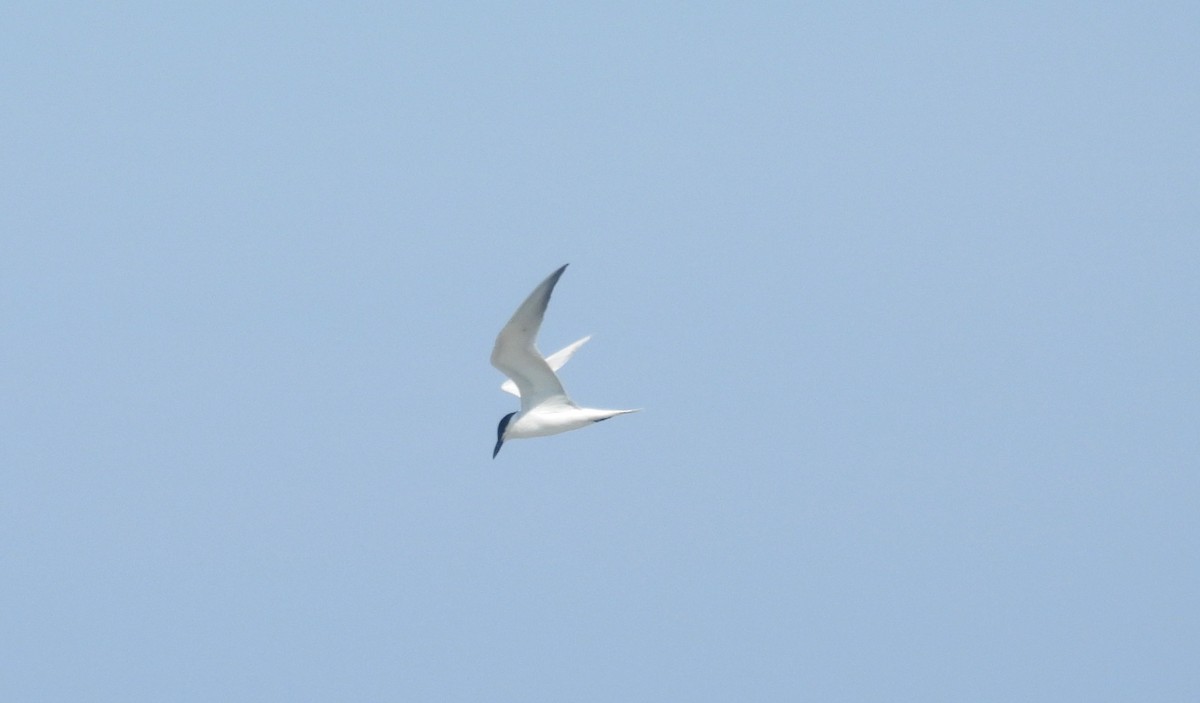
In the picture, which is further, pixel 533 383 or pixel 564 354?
pixel 564 354

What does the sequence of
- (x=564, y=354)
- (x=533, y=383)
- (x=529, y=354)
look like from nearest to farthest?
(x=529, y=354) → (x=533, y=383) → (x=564, y=354)

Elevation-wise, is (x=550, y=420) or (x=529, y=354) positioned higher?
(x=529, y=354)

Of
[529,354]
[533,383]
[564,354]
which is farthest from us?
[564,354]

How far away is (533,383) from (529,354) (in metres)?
0.74

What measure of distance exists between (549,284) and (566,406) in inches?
80.8

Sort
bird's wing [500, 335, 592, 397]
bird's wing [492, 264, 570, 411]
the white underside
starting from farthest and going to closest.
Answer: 1. bird's wing [500, 335, 592, 397]
2. the white underside
3. bird's wing [492, 264, 570, 411]

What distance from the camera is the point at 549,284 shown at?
24.0 m

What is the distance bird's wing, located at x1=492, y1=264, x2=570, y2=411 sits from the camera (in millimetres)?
24156

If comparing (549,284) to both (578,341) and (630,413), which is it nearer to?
(630,413)

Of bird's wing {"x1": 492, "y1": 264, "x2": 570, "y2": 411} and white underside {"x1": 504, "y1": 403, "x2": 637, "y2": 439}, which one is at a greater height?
bird's wing {"x1": 492, "y1": 264, "x2": 570, "y2": 411}

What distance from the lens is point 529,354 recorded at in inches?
976

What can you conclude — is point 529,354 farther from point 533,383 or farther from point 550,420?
point 550,420

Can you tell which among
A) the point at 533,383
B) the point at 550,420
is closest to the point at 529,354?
the point at 533,383

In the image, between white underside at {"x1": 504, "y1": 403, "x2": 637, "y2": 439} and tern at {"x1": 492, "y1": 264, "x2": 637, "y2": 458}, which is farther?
white underside at {"x1": 504, "y1": 403, "x2": 637, "y2": 439}
